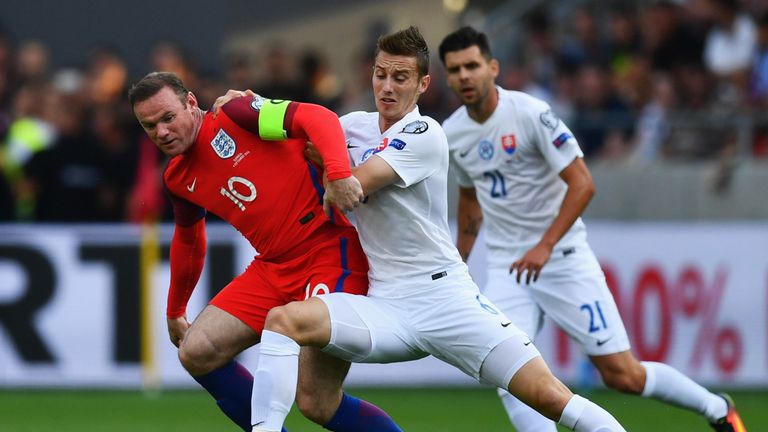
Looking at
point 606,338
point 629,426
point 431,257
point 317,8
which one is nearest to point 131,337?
point 629,426

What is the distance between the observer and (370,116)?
7.13m

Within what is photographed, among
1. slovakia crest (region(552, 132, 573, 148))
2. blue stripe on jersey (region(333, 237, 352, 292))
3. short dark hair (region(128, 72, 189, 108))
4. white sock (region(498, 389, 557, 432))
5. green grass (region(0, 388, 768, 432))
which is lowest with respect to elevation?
green grass (region(0, 388, 768, 432))

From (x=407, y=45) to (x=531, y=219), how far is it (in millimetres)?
2118

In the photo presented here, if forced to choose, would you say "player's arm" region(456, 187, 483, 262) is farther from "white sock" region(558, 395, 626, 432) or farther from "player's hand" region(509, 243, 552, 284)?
"white sock" region(558, 395, 626, 432)

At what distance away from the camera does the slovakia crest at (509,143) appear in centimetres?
841

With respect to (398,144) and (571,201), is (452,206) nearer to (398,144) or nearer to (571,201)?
(571,201)

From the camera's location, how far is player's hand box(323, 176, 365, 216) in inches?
255

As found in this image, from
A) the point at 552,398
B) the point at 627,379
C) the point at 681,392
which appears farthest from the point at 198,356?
the point at 681,392

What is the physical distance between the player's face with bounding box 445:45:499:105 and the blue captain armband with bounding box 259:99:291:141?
1.69 m

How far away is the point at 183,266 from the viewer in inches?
302

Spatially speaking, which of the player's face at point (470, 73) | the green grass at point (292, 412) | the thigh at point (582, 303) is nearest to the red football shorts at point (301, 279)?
the player's face at point (470, 73)

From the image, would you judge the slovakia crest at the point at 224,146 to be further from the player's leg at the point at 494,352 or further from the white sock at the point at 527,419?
the white sock at the point at 527,419

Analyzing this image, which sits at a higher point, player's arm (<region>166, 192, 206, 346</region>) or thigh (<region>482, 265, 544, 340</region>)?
player's arm (<region>166, 192, 206, 346</region>)

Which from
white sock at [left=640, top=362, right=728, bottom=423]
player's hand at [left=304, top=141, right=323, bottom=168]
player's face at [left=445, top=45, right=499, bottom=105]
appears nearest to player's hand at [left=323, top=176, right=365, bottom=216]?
player's hand at [left=304, top=141, right=323, bottom=168]
